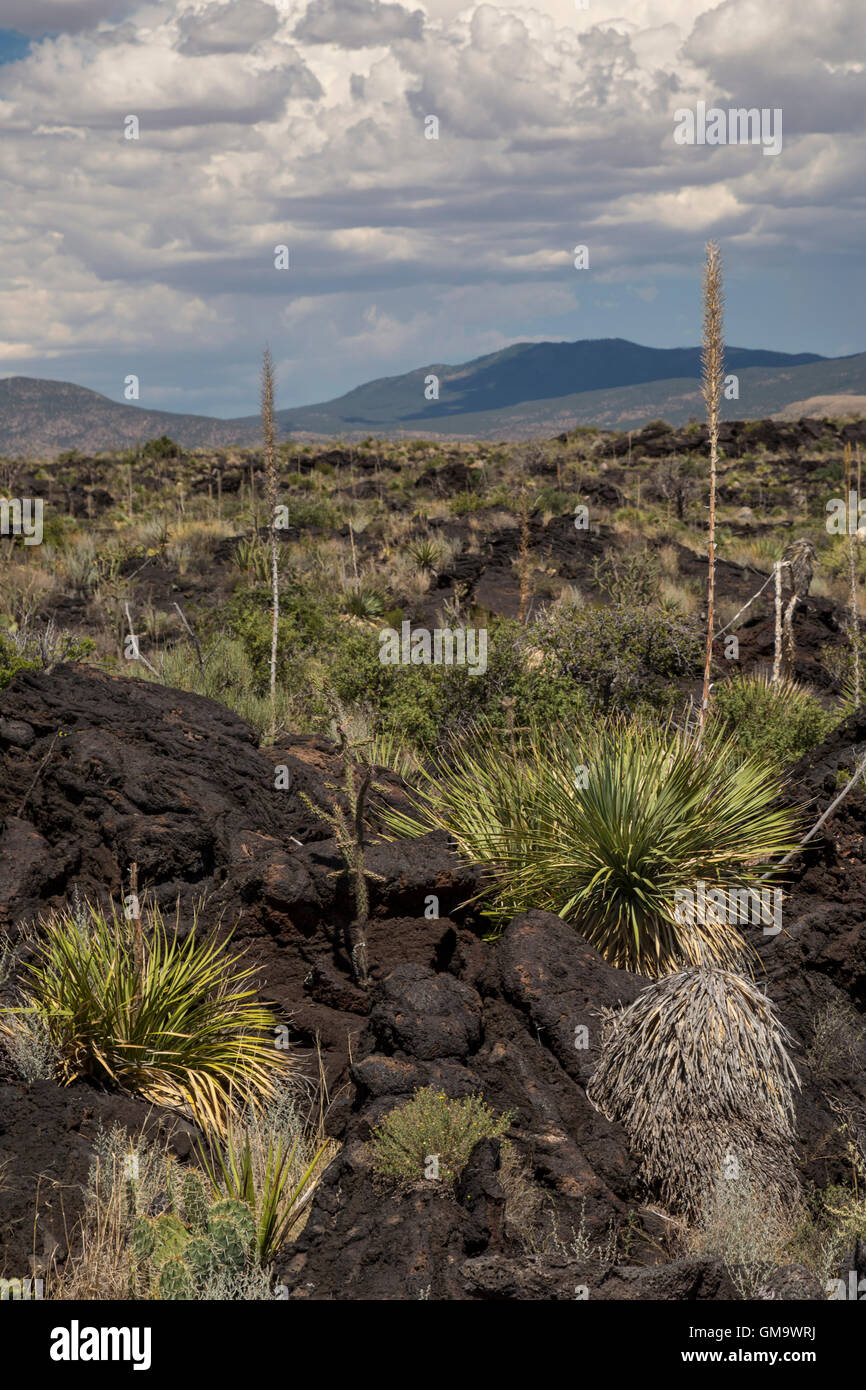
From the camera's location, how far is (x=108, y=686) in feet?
23.0

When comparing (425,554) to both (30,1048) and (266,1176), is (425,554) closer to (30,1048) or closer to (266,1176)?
(30,1048)

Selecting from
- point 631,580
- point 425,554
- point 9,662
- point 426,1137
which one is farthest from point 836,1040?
point 425,554

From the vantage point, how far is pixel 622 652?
10.5m

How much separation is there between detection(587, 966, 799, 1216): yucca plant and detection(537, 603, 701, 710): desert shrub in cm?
A: 523

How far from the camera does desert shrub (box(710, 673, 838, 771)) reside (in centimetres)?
915

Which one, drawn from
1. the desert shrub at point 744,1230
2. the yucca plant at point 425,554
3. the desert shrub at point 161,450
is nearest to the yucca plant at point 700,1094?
the desert shrub at point 744,1230

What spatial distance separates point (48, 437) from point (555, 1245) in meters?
159

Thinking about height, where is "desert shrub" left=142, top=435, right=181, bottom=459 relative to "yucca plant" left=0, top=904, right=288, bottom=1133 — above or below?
above

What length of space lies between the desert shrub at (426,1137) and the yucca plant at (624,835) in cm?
161

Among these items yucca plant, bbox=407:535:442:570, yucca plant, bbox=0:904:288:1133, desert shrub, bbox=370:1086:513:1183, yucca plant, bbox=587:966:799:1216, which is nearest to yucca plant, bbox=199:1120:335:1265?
yucca plant, bbox=0:904:288:1133

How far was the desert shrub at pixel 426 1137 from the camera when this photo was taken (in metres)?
4.24

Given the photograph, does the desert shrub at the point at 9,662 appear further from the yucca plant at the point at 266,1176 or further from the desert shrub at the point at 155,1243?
the desert shrub at the point at 155,1243

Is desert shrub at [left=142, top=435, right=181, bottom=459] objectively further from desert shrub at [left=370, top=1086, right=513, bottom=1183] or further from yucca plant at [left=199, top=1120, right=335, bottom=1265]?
desert shrub at [left=370, top=1086, right=513, bottom=1183]
